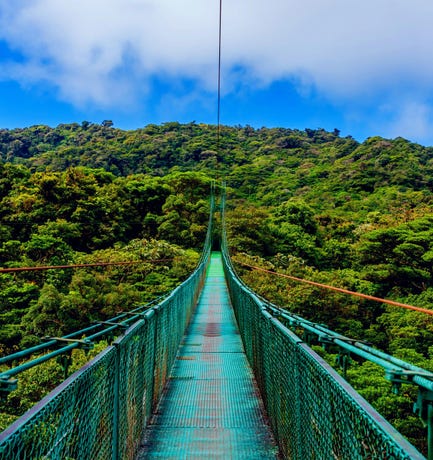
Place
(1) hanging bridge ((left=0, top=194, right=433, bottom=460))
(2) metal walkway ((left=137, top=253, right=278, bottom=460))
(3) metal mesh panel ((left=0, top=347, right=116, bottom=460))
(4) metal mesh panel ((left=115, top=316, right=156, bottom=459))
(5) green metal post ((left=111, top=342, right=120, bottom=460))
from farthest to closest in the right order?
(2) metal walkway ((left=137, top=253, right=278, bottom=460))
(4) metal mesh panel ((left=115, top=316, right=156, bottom=459))
(5) green metal post ((left=111, top=342, right=120, bottom=460))
(1) hanging bridge ((left=0, top=194, right=433, bottom=460))
(3) metal mesh panel ((left=0, top=347, right=116, bottom=460))

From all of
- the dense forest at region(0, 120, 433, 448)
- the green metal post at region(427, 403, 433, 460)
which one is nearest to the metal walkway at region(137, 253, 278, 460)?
the green metal post at region(427, 403, 433, 460)

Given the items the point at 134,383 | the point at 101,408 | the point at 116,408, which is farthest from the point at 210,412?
the point at 101,408

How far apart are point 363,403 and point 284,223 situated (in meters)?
21.5

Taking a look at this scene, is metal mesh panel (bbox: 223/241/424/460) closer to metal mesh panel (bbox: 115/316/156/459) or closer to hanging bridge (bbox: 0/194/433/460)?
hanging bridge (bbox: 0/194/433/460)

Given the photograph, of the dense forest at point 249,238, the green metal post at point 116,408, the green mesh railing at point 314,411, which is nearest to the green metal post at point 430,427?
the green mesh railing at point 314,411

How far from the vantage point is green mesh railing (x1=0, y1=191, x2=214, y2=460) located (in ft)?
3.27

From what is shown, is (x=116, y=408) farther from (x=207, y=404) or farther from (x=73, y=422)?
(x=207, y=404)

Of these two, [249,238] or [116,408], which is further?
[249,238]

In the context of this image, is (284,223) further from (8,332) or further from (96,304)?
(8,332)

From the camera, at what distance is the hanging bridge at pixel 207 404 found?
1.05 metres

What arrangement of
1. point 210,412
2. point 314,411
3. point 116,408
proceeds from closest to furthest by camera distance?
point 314,411 < point 116,408 < point 210,412

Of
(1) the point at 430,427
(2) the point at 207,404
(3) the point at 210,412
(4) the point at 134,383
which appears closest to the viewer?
(1) the point at 430,427

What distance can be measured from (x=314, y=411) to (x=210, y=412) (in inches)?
57.6

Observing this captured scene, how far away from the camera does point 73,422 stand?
49.1 inches
